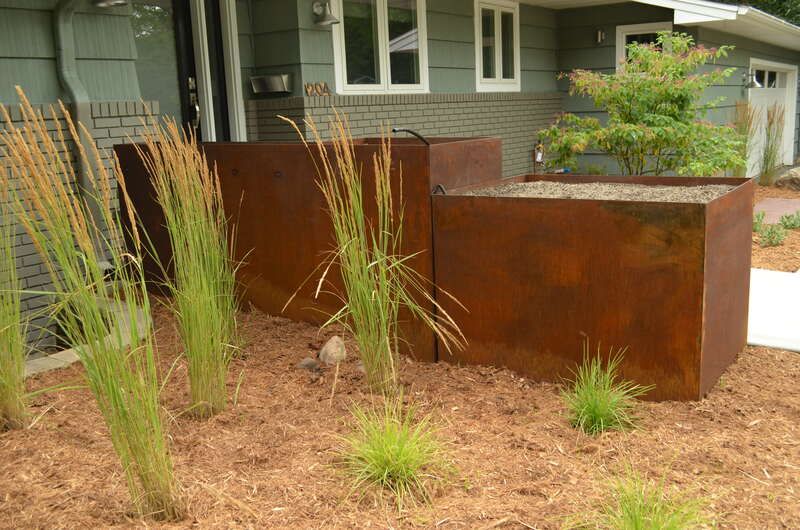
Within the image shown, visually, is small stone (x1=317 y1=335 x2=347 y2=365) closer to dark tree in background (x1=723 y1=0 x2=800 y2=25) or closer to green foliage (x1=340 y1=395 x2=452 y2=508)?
green foliage (x1=340 y1=395 x2=452 y2=508)

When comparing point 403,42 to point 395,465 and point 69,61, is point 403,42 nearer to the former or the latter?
point 69,61

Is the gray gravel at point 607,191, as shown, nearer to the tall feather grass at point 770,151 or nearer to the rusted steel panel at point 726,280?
Answer: the rusted steel panel at point 726,280

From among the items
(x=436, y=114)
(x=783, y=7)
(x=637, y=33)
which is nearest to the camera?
(x=436, y=114)

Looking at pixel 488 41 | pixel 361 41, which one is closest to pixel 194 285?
pixel 361 41

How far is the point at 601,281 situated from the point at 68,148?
337cm

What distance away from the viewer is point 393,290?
10.8 feet

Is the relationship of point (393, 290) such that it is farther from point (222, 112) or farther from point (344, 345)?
point (222, 112)

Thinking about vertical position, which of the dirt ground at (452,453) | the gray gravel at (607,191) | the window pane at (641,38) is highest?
the window pane at (641,38)

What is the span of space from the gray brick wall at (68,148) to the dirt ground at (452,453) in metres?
1.09

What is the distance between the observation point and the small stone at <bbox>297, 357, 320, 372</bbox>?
3.39 m

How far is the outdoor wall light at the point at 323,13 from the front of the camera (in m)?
5.94

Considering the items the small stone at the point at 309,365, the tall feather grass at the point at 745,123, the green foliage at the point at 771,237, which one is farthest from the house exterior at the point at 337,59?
the green foliage at the point at 771,237

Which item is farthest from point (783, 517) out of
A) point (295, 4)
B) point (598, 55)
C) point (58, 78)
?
point (598, 55)

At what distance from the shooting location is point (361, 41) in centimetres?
663
